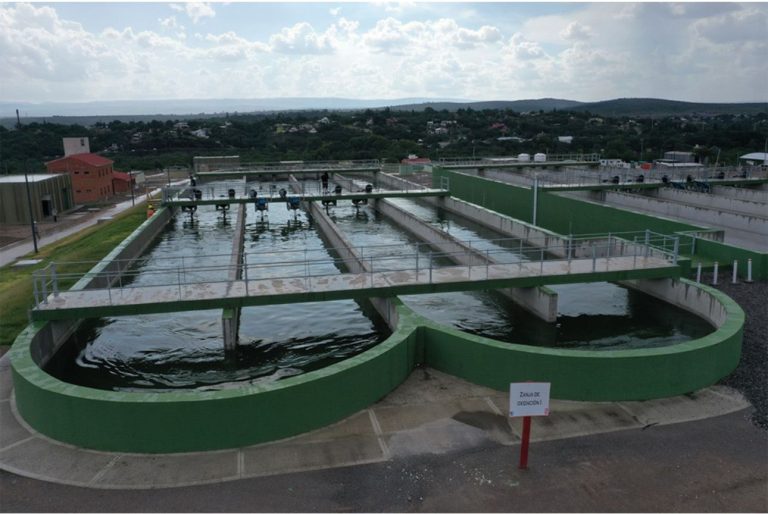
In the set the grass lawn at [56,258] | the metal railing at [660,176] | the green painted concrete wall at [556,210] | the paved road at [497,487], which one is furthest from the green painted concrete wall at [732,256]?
the grass lawn at [56,258]

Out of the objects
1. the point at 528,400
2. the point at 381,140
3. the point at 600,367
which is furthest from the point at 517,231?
the point at 381,140

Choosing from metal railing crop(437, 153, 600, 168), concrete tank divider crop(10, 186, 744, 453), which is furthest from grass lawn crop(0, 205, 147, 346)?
metal railing crop(437, 153, 600, 168)

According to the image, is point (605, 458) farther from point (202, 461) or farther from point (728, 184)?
point (728, 184)

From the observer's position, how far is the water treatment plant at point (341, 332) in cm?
959

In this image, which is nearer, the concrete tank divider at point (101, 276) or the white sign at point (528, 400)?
the white sign at point (528, 400)

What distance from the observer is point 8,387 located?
38.5 feet

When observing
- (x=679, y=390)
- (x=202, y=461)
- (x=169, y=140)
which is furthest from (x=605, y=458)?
(x=169, y=140)

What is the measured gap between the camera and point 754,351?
13328 mm

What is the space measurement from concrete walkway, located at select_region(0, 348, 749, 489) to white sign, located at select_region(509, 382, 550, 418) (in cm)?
121

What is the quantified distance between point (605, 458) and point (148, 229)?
24.8m

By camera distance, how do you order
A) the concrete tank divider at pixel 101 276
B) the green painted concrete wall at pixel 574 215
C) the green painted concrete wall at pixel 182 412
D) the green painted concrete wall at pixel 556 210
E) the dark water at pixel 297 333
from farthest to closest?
the green painted concrete wall at pixel 556 210
the green painted concrete wall at pixel 574 215
the dark water at pixel 297 333
the concrete tank divider at pixel 101 276
the green painted concrete wall at pixel 182 412

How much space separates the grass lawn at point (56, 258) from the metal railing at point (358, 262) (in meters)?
0.67

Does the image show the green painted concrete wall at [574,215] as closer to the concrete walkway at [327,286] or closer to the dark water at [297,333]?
the dark water at [297,333]

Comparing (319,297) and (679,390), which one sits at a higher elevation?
(319,297)
